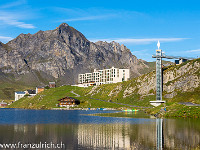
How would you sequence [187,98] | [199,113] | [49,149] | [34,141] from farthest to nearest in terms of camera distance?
1. [187,98]
2. [199,113]
3. [34,141]
4. [49,149]

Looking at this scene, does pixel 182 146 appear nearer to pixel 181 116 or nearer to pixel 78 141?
pixel 78 141

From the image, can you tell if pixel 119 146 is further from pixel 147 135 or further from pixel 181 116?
pixel 181 116

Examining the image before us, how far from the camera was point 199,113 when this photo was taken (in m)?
108

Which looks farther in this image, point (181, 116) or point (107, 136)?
point (181, 116)

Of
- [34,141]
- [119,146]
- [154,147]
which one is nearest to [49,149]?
[34,141]

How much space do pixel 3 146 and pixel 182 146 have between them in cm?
3114

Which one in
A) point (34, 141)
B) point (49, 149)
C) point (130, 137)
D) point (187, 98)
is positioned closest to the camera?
point (49, 149)

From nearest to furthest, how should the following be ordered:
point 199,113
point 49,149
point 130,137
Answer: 1. point 49,149
2. point 130,137
3. point 199,113

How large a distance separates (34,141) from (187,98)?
495 feet

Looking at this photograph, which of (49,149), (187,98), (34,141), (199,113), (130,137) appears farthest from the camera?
(187,98)

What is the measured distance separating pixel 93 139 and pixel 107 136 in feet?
17.7

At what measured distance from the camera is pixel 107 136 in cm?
6350

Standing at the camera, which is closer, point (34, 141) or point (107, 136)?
point (34, 141)

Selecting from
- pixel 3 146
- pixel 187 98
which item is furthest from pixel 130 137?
pixel 187 98
